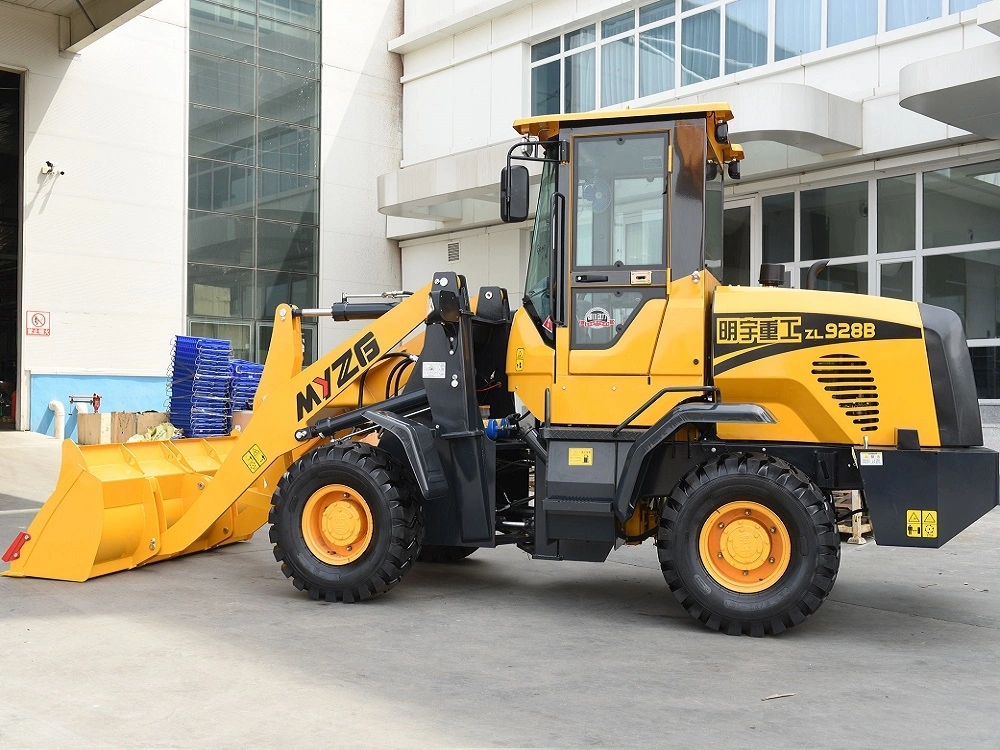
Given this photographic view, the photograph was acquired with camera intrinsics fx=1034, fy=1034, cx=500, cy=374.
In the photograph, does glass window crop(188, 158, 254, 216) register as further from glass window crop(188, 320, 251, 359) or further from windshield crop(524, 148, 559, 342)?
windshield crop(524, 148, 559, 342)

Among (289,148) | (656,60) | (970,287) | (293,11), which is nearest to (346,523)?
(970,287)

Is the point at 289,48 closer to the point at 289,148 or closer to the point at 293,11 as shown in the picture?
the point at 293,11

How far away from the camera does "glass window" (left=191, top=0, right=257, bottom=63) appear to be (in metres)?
23.0

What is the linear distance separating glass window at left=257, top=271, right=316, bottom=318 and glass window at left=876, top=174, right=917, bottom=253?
1334cm

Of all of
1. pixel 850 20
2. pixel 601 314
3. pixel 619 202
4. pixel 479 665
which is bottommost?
pixel 479 665

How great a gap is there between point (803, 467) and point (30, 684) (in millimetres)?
4561

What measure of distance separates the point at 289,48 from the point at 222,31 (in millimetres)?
1708

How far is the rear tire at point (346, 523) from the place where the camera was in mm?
6969

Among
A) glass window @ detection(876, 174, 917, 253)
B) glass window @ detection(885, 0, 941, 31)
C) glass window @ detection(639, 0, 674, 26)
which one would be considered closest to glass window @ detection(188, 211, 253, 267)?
glass window @ detection(639, 0, 674, 26)

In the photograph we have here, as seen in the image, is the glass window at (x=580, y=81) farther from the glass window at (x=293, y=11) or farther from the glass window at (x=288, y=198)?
the glass window at (x=293, y=11)

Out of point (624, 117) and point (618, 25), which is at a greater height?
point (618, 25)

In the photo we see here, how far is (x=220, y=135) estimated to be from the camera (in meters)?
23.4

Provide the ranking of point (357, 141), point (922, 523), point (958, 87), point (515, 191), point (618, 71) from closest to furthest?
point (922, 523), point (515, 191), point (958, 87), point (618, 71), point (357, 141)

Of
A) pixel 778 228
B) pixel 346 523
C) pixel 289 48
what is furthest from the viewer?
pixel 289 48
